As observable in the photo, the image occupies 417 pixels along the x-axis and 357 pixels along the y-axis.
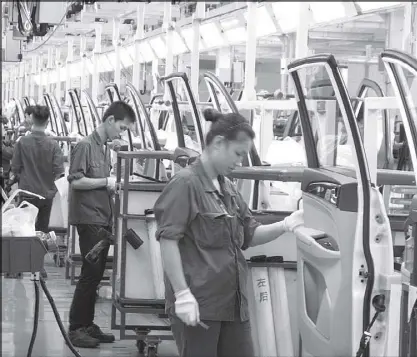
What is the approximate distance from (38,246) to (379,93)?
4.92 metres

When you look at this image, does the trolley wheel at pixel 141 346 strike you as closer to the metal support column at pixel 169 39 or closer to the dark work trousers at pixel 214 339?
the dark work trousers at pixel 214 339

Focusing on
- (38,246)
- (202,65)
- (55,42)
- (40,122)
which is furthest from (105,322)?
(55,42)

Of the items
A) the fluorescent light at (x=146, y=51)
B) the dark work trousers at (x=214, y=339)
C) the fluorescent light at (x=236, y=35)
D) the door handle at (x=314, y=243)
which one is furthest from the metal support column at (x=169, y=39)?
the dark work trousers at (x=214, y=339)

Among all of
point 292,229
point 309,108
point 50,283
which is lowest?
point 50,283

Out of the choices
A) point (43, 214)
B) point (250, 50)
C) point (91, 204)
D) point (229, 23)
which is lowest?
point (43, 214)

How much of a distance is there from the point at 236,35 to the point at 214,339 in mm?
6113

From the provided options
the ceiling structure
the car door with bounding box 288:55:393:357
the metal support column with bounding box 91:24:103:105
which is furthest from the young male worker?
the metal support column with bounding box 91:24:103:105

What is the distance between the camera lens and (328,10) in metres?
6.86

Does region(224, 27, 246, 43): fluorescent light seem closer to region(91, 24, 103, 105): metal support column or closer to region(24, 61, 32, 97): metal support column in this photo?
region(91, 24, 103, 105): metal support column

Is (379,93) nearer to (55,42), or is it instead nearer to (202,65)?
(202,65)

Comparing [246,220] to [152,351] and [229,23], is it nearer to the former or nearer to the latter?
[152,351]

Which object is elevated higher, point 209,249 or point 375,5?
point 375,5

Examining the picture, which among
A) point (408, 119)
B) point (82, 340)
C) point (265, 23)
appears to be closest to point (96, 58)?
point (265, 23)

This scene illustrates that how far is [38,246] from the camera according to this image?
3.55 meters
